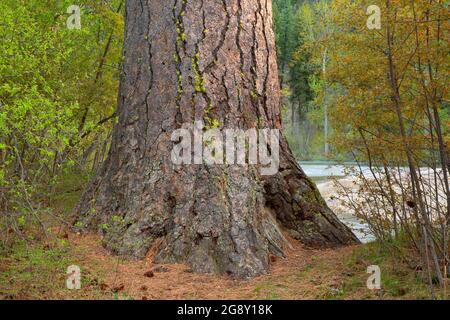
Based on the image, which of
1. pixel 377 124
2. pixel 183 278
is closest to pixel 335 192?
pixel 377 124

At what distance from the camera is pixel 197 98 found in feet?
16.9

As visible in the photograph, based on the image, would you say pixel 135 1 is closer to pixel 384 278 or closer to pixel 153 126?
pixel 153 126

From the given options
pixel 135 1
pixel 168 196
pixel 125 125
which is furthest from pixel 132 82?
pixel 168 196

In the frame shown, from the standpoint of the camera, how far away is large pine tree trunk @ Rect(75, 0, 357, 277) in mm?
4777

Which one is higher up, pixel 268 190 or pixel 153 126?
pixel 153 126

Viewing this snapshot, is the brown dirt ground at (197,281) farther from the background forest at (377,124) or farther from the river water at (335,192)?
the river water at (335,192)

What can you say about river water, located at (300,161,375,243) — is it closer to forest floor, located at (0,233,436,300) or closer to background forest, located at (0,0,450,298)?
background forest, located at (0,0,450,298)

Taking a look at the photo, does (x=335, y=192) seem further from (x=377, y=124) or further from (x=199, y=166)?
(x=199, y=166)

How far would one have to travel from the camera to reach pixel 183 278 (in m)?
4.48

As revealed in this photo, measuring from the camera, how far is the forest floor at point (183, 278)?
159 inches

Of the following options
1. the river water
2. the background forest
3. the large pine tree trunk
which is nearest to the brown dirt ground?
the large pine tree trunk

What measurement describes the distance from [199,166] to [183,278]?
1.06m

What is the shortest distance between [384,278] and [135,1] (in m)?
3.88

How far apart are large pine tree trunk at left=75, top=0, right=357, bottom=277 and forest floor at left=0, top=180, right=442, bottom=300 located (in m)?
0.17
